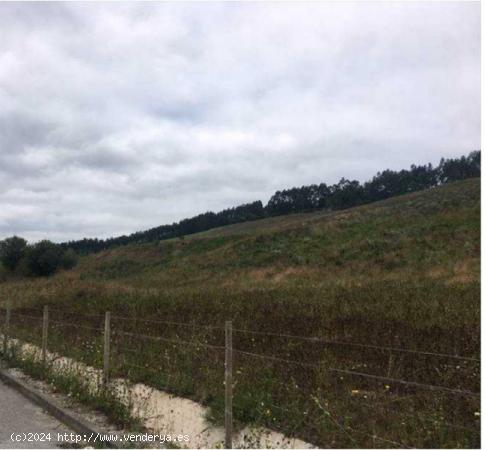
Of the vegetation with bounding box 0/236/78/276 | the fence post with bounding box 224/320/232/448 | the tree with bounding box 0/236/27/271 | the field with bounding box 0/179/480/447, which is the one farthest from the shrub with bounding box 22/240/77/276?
the fence post with bounding box 224/320/232/448

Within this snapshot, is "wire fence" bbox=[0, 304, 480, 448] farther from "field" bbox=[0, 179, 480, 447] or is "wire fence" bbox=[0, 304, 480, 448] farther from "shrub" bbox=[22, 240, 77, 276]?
"shrub" bbox=[22, 240, 77, 276]

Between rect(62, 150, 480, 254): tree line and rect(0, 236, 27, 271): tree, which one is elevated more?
rect(62, 150, 480, 254): tree line

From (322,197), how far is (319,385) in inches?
4831

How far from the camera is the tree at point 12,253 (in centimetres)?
5719

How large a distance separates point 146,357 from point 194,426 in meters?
3.23

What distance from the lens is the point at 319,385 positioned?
22.5 ft

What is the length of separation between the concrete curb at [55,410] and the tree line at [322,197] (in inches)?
4086

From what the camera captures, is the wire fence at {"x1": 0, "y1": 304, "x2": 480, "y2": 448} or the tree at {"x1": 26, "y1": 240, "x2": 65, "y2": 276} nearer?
the wire fence at {"x1": 0, "y1": 304, "x2": 480, "y2": 448}

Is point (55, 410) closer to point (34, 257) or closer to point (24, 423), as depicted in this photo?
point (24, 423)

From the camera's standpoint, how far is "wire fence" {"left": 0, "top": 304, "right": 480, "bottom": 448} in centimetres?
529

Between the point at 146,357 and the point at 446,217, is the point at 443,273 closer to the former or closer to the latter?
the point at 146,357

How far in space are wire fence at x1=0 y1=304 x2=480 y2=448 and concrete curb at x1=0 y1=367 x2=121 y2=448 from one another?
82 cm

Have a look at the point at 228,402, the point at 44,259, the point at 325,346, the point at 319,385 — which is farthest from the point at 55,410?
the point at 44,259

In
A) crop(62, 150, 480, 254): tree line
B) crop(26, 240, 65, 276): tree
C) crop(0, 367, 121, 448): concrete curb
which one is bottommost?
crop(0, 367, 121, 448): concrete curb
